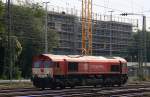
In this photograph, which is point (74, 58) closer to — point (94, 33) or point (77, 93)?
point (77, 93)

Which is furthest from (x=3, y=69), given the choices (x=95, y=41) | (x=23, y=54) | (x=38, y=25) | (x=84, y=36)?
Answer: (x=95, y=41)

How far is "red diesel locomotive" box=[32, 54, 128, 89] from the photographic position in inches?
1460

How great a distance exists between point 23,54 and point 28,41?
2387 mm

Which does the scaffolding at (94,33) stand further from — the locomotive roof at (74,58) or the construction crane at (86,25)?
the locomotive roof at (74,58)

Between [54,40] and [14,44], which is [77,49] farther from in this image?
[14,44]

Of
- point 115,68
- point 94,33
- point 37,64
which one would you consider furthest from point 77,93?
point 94,33

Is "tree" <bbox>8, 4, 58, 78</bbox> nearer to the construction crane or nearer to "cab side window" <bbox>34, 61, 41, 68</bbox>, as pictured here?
the construction crane

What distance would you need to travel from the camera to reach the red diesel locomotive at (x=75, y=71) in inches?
1460

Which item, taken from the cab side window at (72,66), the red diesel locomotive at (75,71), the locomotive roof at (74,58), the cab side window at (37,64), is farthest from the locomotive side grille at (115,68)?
the cab side window at (37,64)

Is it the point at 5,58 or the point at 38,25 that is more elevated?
the point at 38,25

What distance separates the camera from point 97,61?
136 ft

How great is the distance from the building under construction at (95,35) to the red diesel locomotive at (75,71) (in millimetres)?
46956

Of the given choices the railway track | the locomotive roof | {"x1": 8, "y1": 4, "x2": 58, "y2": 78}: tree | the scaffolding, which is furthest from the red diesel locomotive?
the scaffolding

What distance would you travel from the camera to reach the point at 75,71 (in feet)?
127
